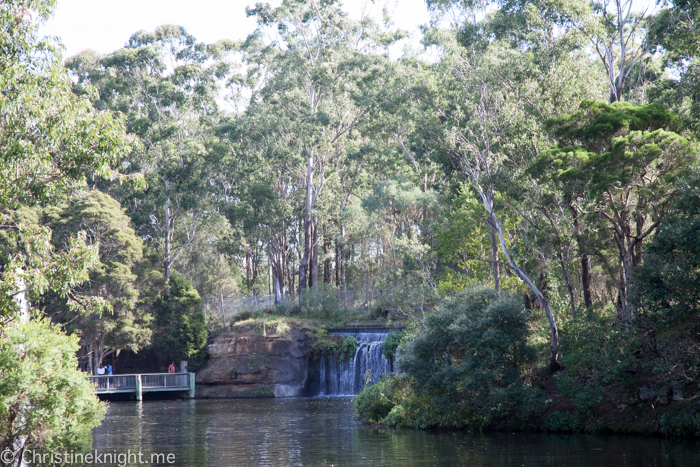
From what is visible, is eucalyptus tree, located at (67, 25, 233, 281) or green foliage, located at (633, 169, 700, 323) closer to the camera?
green foliage, located at (633, 169, 700, 323)

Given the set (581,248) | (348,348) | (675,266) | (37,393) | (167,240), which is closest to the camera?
(37,393)

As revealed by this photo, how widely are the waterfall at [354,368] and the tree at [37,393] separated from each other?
68.0ft

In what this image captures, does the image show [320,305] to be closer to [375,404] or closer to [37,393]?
[375,404]

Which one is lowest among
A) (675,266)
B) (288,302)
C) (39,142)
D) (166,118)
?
(675,266)

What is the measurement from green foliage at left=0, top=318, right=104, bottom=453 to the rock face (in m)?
23.3

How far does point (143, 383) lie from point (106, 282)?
20.0 ft

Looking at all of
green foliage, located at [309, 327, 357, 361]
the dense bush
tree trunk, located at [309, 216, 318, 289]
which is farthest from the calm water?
tree trunk, located at [309, 216, 318, 289]

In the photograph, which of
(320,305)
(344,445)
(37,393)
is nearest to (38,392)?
(37,393)

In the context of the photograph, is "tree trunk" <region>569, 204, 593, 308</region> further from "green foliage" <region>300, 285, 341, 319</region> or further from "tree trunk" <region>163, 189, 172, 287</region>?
"tree trunk" <region>163, 189, 172, 287</region>

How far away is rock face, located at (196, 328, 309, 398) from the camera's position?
3728 centimetres

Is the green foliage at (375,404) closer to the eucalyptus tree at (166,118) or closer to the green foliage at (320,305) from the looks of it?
the green foliage at (320,305)

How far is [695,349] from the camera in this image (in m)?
16.2

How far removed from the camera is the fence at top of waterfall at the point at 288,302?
139 ft

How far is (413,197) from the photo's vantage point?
3900 centimetres
